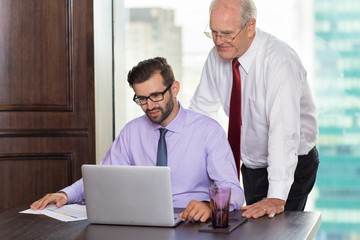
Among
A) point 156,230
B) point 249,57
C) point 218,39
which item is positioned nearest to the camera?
point 156,230

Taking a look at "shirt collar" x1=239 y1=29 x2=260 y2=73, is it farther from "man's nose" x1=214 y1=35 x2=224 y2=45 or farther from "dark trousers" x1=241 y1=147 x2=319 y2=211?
"dark trousers" x1=241 y1=147 x2=319 y2=211

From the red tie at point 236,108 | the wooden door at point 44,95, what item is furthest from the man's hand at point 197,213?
the wooden door at point 44,95

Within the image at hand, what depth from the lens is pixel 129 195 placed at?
5.93ft

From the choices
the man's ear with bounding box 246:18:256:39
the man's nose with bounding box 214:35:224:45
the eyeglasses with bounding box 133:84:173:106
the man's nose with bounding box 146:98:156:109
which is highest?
the man's ear with bounding box 246:18:256:39

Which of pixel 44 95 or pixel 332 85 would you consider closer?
pixel 44 95

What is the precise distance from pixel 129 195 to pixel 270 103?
0.88m

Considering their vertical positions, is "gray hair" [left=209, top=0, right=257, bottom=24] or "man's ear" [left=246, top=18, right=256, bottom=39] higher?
"gray hair" [left=209, top=0, right=257, bottom=24]

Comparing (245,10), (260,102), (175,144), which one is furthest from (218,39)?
(175,144)

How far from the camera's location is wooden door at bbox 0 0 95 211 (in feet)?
11.2

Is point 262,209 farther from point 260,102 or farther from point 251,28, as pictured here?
point 251,28

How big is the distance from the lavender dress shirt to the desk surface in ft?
1.06

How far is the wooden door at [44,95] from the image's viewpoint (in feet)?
11.2

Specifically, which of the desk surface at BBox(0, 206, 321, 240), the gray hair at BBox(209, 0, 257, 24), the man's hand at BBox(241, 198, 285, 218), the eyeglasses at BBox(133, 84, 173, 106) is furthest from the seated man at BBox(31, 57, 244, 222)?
the gray hair at BBox(209, 0, 257, 24)

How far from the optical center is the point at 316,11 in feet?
12.0
